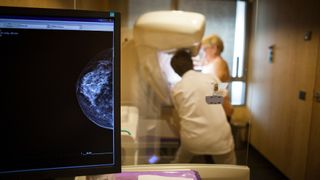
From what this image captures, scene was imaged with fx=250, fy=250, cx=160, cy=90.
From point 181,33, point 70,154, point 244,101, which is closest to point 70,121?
point 70,154

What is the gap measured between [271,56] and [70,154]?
287cm

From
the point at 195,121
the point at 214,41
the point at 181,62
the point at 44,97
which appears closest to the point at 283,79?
the point at 214,41

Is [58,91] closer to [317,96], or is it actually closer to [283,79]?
[317,96]

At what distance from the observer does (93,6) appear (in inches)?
47.6

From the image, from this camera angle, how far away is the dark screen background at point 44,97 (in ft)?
1.94

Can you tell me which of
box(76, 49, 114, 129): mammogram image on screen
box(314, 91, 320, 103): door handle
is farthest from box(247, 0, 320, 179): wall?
box(76, 49, 114, 129): mammogram image on screen

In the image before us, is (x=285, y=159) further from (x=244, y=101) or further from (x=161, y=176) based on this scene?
(x=161, y=176)

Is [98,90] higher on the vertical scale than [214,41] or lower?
lower

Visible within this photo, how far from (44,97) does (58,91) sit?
1.4 inches

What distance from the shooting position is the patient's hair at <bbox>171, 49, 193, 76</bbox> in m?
1.75

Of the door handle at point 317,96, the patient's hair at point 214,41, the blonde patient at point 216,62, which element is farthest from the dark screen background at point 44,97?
the door handle at point 317,96

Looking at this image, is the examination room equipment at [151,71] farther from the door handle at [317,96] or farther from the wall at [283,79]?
the door handle at [317,96]

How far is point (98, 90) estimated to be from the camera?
655mm

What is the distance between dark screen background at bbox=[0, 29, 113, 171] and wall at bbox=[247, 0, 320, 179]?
221cm
